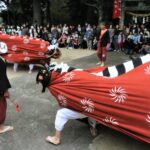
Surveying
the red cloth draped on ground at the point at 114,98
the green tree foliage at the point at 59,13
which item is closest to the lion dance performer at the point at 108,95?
the red cloth draped on ground at the point at 114,98

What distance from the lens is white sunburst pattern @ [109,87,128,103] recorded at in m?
4.87

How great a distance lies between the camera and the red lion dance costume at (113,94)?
4.76m

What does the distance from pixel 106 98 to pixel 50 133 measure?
134 centimetres

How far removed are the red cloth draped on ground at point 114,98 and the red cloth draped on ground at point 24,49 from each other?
5.38 m

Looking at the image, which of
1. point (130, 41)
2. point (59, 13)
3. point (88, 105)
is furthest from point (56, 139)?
point (59, 13)

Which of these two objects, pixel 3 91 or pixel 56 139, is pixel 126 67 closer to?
pixel 56 139

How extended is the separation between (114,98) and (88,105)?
1.36 feet

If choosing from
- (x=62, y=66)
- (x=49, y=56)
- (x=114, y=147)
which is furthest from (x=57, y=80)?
(x=49, y=56)

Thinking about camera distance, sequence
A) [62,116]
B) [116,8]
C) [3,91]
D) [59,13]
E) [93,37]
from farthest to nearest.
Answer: [59,13]
[116,8]
[93,37]
[3,91]
[62,116]

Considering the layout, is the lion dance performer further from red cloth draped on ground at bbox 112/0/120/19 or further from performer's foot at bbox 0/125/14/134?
red cloth draped on ground at bbox 112/0/120/19

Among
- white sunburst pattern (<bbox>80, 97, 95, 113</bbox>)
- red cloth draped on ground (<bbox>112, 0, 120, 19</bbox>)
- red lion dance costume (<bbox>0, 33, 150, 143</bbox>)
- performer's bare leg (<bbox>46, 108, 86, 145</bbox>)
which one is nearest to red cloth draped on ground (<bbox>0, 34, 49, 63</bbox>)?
red lion dance costume (<bbox>0, 33, 150, 143</bbox>)

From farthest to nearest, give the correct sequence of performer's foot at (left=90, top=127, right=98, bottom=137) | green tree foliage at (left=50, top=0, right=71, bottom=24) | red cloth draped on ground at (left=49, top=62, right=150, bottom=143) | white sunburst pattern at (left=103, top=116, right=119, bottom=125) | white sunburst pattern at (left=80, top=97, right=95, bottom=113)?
green tree foliage at (left=50, top=0, right=71, bottom=24)
performer's foot at (left=90, top=127, right=98, bottom=137)
white sunburst pattern at (left=80, top=97, right=95, bottom=113)
white sunburst pattern at (left=103, top=116, right=119, bottom=125)
red cloth draped on ground at (left=49, top=62, right=150, bottom=143)

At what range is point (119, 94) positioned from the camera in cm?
489

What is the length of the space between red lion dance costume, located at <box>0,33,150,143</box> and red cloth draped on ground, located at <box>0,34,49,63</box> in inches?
206
